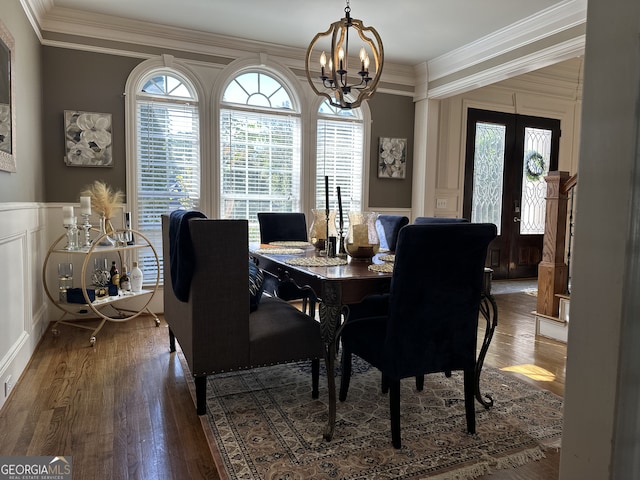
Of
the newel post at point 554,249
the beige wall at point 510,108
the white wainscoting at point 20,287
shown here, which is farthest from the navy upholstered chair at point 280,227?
the beige wall at point 510,108

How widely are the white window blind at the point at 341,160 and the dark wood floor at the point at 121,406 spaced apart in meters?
2.20

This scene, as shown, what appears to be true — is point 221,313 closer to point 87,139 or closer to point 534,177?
point 87,139

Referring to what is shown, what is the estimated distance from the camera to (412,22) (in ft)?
12.6

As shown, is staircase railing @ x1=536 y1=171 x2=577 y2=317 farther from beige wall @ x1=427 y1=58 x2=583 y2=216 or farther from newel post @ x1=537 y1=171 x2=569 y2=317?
beige wall @ x1=427 y1=58 x2=583 y2=216

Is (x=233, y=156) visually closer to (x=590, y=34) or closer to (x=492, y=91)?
(x=492, y=91)

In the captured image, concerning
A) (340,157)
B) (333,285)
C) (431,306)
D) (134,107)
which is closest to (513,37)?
(340,157)

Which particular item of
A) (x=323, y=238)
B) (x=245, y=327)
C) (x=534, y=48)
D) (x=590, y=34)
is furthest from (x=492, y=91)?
(x=590, y=34)

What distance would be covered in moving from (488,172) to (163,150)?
13.4ft

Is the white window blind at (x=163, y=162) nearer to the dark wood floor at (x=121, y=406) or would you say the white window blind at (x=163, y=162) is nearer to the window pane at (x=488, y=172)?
the dark wood floor at (x=121, y=406)

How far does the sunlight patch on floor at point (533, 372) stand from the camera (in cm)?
279

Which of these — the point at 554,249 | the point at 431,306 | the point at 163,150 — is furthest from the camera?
the point at 163,150

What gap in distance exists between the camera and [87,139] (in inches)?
151

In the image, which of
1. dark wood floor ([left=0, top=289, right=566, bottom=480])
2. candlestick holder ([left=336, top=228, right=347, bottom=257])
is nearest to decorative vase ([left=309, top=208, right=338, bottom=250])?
candlestick holder ([left=336, top=228, right=347, bottom=257])

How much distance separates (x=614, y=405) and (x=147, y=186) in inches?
159
